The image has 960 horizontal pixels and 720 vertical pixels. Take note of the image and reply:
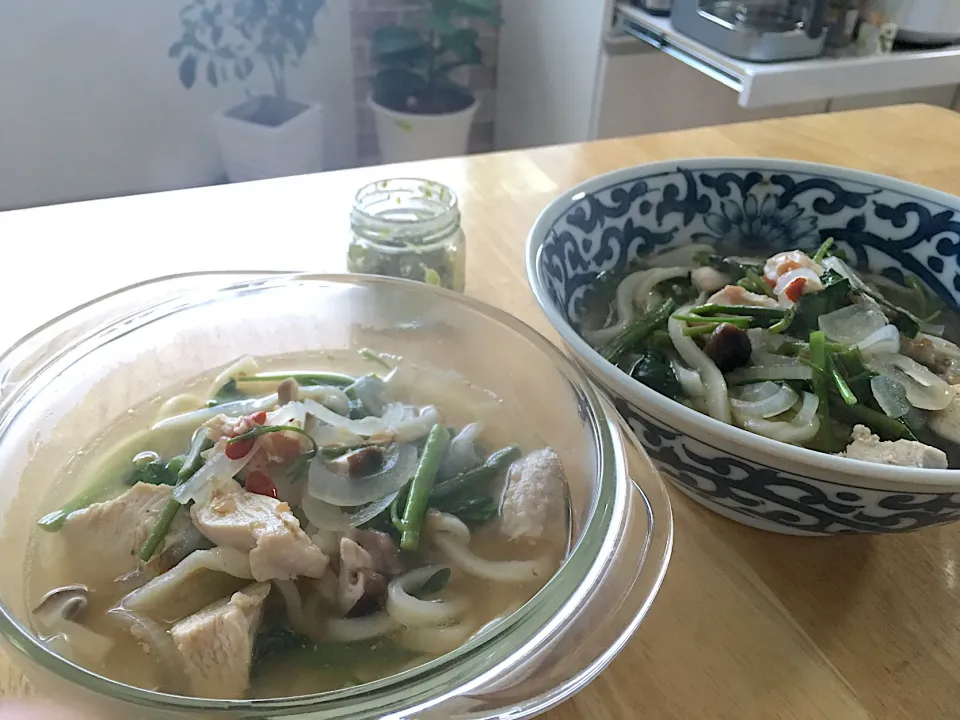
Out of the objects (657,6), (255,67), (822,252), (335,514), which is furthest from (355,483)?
(255,67)

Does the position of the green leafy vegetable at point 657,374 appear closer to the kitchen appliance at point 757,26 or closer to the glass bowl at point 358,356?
the glass bowl at point 358,356

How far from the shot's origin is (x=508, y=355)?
0.60 metres

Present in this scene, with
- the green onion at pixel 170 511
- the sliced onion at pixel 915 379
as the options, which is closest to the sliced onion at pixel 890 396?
the sliced onion at pixel 915 379

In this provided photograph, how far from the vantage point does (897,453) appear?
0.50 metres

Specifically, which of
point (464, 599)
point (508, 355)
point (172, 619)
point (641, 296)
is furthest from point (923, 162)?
point (172, 619)

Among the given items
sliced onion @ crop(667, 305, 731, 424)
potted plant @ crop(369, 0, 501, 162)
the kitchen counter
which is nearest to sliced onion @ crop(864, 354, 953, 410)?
sliced onion @ crop(667, 305, 731, 424)

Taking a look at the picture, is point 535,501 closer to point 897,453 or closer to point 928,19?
point 897,453

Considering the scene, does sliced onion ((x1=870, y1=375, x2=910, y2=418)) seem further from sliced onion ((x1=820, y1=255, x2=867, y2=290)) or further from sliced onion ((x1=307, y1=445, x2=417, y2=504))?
sliced onion ((x1=307, y1=445, x2=417, y2=504))

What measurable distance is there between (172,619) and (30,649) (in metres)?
0.10

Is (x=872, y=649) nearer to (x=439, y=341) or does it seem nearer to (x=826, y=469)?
(x=826, y=469)

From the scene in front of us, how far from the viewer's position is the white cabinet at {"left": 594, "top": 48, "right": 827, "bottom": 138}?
6.29ft

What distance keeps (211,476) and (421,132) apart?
1.66m

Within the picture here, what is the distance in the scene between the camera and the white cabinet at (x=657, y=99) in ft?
6.29

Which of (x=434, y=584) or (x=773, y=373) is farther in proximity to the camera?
(x=773, y=373)
